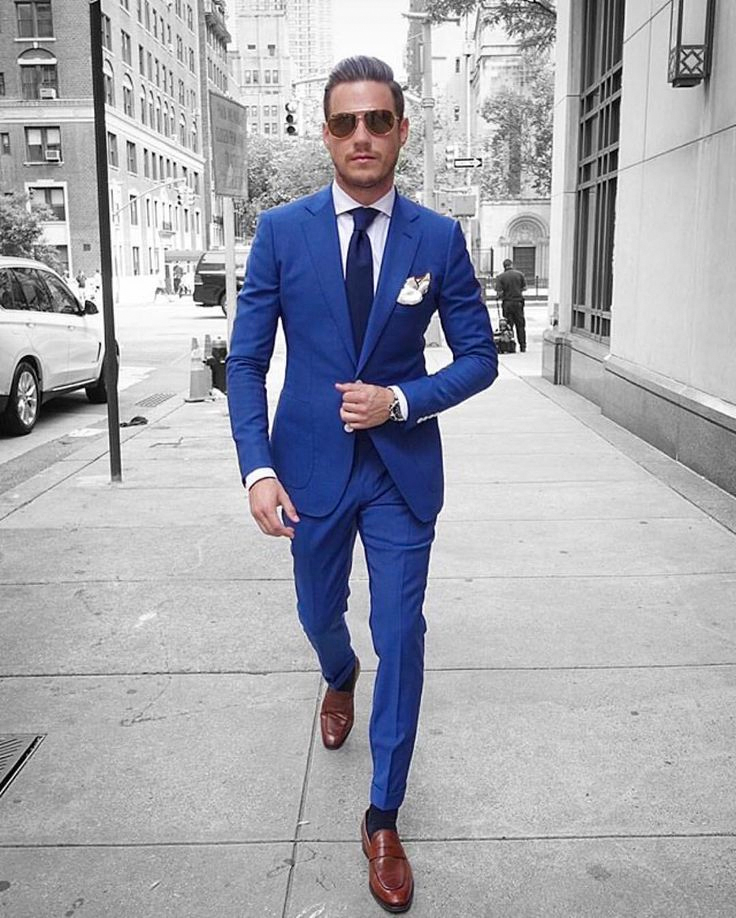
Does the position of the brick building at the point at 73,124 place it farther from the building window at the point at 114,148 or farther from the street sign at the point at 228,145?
the street sign at the point at 228,145

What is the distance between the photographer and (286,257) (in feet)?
9.04

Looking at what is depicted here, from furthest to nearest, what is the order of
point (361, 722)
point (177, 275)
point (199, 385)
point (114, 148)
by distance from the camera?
point (177, 275) < point (114, 148) < point (199, 385) < point (361, 722)

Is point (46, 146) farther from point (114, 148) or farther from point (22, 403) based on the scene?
point (22, 403)

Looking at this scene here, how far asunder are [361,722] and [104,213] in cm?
513

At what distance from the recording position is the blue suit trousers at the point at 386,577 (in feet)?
8.93

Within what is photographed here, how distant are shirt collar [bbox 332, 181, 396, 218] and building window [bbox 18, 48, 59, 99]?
60948 mm

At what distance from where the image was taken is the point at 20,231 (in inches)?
1903

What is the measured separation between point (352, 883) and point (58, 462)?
22.6 ft

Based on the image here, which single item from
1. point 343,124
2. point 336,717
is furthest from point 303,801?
point 343,124

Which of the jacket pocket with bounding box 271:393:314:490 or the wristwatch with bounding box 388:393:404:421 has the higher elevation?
the wristwatch with bounding box 388:393:404:421

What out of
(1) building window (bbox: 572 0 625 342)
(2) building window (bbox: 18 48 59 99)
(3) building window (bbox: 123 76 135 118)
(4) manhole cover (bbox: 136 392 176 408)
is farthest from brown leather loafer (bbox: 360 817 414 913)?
(3) building window (bbox: 123 76 135 118)

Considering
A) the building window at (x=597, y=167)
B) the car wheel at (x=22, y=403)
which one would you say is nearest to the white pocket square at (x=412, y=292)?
the car wheel at (x=22, y=403)

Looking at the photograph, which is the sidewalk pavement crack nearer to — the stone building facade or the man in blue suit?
the man in blue suit

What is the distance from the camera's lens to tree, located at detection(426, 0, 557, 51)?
21.5 meters
